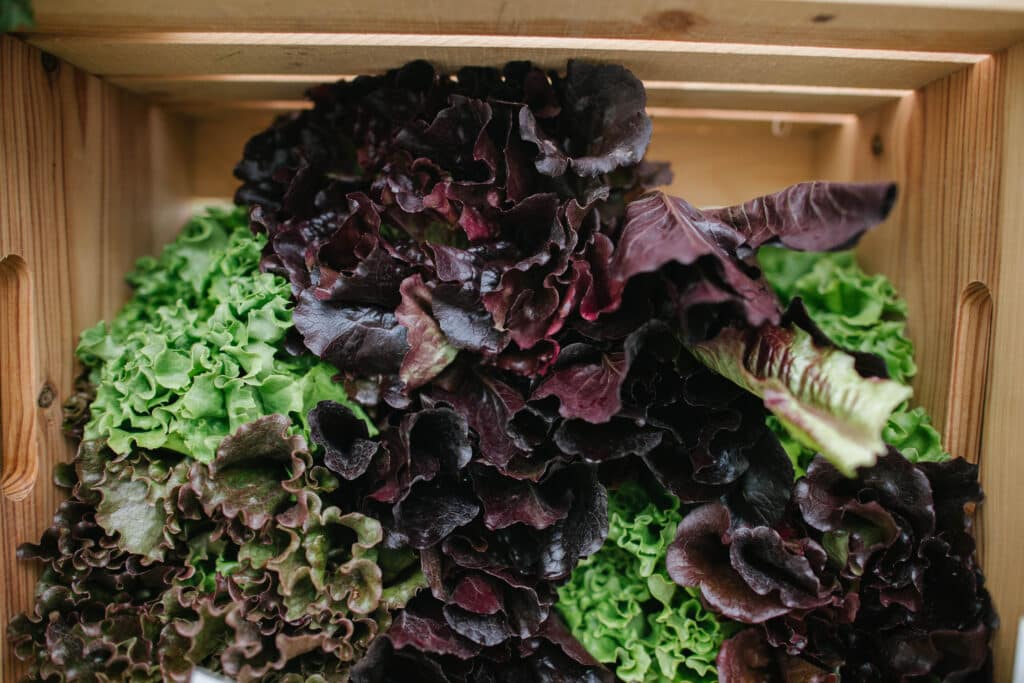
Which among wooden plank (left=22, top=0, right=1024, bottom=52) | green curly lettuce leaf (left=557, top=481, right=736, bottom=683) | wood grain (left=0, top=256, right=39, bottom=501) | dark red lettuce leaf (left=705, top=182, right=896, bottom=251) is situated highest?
wooden plank (left=22, top=0, right=1024, bottom=52)

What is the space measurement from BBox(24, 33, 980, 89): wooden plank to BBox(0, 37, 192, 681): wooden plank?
0.08 metres

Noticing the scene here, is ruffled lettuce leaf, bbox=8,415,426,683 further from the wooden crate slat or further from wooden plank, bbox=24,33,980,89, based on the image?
the wooden crate slat

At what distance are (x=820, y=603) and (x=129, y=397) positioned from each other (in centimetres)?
115

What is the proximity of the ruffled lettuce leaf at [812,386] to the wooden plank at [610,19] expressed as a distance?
1.59ft

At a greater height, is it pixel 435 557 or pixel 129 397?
pixel 129 397

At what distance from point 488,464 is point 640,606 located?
1.30 ft

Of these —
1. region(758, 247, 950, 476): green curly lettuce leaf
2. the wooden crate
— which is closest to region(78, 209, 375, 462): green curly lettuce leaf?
the wooden crate

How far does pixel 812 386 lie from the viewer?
2.86 feet

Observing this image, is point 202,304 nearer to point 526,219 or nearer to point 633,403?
point 526,219

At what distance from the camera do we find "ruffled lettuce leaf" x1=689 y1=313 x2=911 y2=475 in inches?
31.2

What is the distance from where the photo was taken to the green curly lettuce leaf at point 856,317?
1.18m

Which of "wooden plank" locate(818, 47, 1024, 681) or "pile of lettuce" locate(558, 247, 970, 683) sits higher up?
"wooden plank" locate(818, 47, 1024, 681)

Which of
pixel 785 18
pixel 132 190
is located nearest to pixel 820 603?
pixel 785 18

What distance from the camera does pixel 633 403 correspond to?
39.6 inches
